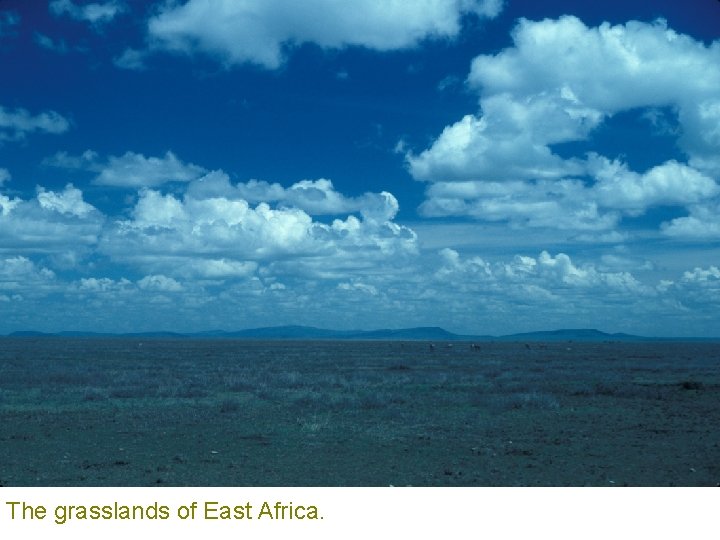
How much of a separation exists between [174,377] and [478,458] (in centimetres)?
2745

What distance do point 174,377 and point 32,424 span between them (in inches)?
A: 736

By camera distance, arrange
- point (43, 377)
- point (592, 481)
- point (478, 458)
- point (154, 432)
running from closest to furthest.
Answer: point (592, 481) → point (478, 458) → point (154, 432) → point (43, 377)

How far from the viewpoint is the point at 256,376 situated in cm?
4231

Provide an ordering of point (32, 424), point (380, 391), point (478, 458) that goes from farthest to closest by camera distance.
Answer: point (380, 391) → point (32, 424) → point (478, 458)

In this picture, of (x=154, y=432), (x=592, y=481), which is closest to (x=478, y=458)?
(x=592, y=481)

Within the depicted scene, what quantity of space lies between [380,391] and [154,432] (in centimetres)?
1397

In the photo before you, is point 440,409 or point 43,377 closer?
point 440,409

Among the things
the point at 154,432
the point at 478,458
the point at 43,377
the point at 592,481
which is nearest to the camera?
the point at 592,481

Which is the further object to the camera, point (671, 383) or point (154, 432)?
point (671, 383)

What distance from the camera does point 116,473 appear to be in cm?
1530

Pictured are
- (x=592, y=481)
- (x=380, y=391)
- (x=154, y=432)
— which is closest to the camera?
(x=592, y=481)

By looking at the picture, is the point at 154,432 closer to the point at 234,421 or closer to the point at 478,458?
the point at 234,421

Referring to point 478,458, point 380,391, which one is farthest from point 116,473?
point 380,391

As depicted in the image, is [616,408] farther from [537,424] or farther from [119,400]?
[119,400]
